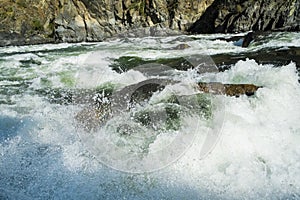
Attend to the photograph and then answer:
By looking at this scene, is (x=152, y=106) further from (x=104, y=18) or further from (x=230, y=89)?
(x=104, y=18)

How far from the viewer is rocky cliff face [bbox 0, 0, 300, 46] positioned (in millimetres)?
28172

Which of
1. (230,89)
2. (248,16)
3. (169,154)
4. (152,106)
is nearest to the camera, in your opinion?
(169,154)

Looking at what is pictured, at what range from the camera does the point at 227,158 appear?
533 cm

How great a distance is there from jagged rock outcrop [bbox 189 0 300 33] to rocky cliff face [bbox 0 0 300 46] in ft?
0.28

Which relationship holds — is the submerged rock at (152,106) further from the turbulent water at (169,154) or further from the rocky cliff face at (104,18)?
the rocky cliff face at (104,18)

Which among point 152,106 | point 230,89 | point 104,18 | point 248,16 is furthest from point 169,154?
point 104,18

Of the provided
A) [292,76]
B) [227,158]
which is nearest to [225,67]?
[292,76]

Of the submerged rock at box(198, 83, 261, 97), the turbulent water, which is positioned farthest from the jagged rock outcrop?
the turbulent water

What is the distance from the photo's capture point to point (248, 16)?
967 inches

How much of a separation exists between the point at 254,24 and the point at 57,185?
72.6 feet

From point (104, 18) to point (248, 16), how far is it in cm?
1299

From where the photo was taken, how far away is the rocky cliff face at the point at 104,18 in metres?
28.2

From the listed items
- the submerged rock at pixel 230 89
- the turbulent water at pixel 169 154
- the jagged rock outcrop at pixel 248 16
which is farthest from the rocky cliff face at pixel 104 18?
the turbulent water at pixel 169 154

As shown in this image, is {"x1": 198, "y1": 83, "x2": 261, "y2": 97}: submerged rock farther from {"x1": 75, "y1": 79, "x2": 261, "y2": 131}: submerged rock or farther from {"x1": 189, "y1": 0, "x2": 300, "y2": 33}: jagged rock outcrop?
{"x1": 189, "y1": 0, "x2": 300, "y2": 33}: jagged rock outcrop
